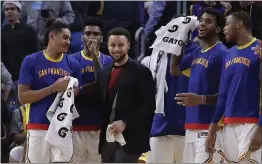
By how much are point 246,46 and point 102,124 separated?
1908 mm

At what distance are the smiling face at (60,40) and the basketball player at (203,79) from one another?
4.84 ft

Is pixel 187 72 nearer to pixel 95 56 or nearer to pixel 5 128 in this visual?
pixel 95 56

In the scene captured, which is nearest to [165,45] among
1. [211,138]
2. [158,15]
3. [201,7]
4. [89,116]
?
[89,116]

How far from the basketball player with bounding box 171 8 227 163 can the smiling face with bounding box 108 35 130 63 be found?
82cm

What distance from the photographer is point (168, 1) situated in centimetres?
1195

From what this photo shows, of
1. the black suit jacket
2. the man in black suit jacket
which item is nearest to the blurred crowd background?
the man in black suit jacket

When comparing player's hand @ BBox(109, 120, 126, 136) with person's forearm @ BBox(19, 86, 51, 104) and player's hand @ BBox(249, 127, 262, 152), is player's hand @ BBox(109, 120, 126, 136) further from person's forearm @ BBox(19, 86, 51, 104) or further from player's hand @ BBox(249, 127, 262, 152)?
player's hand @ BBox(249, 127, 262, 152)

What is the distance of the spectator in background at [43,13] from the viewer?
12.1 m

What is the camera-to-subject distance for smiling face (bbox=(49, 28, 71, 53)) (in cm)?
924

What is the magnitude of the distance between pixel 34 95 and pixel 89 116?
35.9 inches

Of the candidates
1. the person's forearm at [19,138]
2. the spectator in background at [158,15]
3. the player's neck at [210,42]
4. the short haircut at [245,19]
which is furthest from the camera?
the spectator in background at [158,15]

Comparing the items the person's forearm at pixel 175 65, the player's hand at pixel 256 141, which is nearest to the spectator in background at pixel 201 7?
the person's forearm at pixel 175 65

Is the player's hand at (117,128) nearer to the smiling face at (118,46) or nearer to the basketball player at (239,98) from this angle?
the smiling face at (118,46)

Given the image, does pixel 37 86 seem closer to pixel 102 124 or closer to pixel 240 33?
pixel 102 124
